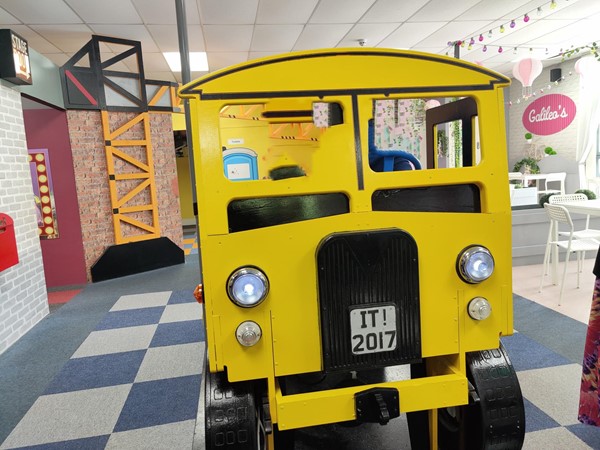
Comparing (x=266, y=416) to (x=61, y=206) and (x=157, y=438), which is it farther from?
(x=61, y=206)

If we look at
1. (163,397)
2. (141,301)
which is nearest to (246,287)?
(163,397)

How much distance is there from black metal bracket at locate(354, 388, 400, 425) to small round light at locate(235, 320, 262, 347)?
1.38 feet

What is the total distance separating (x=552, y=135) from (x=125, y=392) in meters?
10.3

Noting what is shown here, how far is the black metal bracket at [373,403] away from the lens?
1545 millimetres

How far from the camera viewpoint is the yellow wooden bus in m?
1.52

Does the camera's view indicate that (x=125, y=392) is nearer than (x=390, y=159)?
No

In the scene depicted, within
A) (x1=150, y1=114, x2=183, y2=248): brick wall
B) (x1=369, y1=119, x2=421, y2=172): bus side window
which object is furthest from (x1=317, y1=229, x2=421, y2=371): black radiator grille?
(x1=150, y1=114, x2=183, y2=248): brick wall

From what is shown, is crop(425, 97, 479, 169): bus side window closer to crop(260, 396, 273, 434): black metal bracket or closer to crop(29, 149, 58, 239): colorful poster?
crop(260, 396, 273, 434): black metal bracket

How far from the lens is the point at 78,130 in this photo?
5.87m

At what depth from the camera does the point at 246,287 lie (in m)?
1.51

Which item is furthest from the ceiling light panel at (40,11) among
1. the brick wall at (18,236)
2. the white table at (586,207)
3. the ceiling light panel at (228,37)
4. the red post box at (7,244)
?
the white table at (586,207)

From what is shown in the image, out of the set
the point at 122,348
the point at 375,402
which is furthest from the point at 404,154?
the point at 122,348

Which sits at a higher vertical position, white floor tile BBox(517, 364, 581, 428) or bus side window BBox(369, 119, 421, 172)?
bus side window BBox(369, 119, 421, 172)

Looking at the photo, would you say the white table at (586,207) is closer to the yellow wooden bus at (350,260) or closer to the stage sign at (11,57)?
the yellow wooden bus at (350,260)
